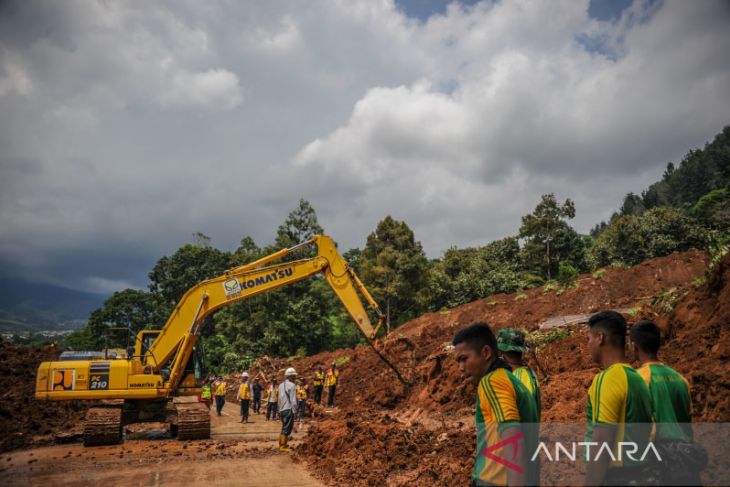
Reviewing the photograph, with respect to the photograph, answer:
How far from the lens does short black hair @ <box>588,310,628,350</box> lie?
287 centimetres

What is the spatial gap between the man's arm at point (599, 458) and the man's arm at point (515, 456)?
0.33 meters

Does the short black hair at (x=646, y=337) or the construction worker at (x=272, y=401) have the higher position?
the short black hair at (x=646, y=337)

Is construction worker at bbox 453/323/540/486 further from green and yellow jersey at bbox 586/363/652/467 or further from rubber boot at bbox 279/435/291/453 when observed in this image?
rubber boot at bbox 279/435/291/453

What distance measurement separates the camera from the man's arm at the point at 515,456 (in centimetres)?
245

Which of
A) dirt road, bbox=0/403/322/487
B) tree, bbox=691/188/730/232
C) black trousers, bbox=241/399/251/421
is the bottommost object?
dirt road, bbox=0/403/322/487

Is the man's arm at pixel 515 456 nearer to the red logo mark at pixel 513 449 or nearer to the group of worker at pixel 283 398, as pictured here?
the red logo mark at pixel 513 449

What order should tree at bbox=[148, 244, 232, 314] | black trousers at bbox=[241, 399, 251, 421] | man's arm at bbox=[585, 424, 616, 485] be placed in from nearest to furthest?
man's arm at bbox=[585, 424, 616, 485], black trousers at bbox=[241, 399, 251, 421], tree at bbox=[148, 244, 232, 314]

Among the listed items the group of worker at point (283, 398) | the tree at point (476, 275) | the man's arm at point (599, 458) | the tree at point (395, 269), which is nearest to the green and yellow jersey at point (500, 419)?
the man's arm at point (599, 458)

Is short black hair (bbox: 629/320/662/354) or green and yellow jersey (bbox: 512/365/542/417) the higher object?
short black hair (bbox: 629/320/662/354)

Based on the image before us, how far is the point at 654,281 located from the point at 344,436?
17.2 metres

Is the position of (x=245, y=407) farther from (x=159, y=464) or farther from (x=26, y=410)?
(x=26, y=410)

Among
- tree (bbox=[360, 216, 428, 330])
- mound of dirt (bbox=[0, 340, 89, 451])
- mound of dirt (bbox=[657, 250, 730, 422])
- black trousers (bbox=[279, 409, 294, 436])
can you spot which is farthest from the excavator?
tree (bbox=[360, 216, 428, 330])

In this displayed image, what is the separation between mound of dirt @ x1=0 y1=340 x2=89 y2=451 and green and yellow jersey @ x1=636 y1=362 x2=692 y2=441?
1377cm

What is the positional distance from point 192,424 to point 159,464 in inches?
94.7
